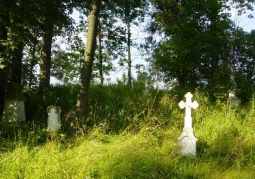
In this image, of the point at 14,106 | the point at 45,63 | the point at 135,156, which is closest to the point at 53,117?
the point at 14,106

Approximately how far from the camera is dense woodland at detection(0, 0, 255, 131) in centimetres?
700

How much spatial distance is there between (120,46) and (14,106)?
20.2 ft

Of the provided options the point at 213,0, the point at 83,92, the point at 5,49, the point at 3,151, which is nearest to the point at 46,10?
the point at 5,49

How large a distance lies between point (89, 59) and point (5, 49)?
1953mm

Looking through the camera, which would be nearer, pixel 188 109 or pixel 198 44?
pixel 188 109

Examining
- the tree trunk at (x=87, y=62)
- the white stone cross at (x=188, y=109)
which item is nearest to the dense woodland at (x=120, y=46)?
the tree trunk at (x=87, y=62)

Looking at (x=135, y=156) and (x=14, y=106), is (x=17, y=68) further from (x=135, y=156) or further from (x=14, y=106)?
(x=135, y=156)

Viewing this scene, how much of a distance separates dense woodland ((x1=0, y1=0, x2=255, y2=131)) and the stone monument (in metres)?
0.17

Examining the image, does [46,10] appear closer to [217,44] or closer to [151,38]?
[217,44]

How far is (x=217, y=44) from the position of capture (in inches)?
511

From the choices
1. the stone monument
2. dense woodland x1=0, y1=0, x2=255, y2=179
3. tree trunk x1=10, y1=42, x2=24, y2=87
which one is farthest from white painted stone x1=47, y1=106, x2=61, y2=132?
tree trunk x1=10, y1=42, x2=24, y2=87

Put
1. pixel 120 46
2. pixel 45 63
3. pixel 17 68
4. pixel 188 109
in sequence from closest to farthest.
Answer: pixel 188 109 < pixel 17 68 < pixel 45 63 < pixel 120 46

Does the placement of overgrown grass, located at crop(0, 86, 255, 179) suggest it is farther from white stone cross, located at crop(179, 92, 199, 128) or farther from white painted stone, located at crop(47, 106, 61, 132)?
white stone cross, located at crop(179, 92, 199, 128)

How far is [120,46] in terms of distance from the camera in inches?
494
